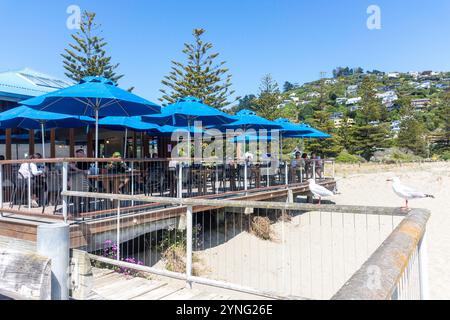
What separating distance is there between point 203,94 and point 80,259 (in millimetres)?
22189

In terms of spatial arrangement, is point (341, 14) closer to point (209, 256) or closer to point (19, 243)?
point (209, 256)

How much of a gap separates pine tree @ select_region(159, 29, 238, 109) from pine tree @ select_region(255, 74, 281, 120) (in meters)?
7.09

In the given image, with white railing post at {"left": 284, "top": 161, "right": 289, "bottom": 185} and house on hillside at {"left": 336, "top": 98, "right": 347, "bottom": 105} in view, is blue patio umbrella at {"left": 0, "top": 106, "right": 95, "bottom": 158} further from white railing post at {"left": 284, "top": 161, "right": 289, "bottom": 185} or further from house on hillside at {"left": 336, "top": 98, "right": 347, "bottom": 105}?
house on hillside at {"left": 336, "top": 98, "right": 347, "bottom": 105}

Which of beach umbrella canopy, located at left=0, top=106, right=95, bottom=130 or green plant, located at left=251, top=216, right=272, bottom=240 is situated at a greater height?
beach umbrella canopy, located at left=0, top=106, right=95, bottom=130

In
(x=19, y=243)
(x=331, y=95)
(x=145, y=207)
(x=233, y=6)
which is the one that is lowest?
(x=19, y=243)

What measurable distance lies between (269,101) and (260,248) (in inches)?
950

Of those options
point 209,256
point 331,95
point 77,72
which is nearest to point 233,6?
point 77,72

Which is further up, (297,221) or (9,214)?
(9,214)

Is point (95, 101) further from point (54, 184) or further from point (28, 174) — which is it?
point (54, 184)

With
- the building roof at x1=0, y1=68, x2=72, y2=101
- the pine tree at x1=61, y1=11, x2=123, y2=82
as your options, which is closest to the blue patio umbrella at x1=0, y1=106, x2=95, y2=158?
the building roof at x1=0, y1=68, x2=72, y2=101

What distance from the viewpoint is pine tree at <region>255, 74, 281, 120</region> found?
1251 inches

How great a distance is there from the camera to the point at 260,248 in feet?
31.3

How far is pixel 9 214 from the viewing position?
587cm
